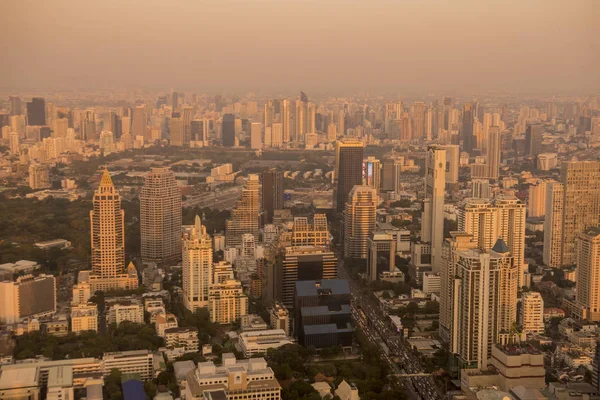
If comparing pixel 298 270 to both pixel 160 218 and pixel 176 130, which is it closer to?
pixel 160 218

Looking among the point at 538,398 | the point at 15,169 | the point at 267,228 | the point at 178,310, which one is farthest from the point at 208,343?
the point at 15,169

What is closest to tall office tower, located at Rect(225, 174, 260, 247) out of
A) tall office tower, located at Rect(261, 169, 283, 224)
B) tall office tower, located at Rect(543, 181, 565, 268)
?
tall office tower, located at Rect(261, 169, 283, 224)

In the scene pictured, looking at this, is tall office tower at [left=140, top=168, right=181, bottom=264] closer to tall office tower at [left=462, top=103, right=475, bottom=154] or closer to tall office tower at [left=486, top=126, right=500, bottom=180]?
→ tall office tower at [left=462, top=103, right=475, bottom=154]

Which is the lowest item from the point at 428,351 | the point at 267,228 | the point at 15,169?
the point at 428,351

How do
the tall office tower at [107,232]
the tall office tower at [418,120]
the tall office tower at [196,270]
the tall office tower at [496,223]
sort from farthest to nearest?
the tall office tower at [418,120]
the tall office tower at [107,232]
the tall office tower at [496,223]
the tall office tower at [196,270]

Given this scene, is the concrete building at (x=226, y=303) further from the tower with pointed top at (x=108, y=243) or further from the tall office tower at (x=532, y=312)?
the tall office tower at (x=532, y=312)

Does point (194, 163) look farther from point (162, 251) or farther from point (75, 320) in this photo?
point (75, 320)

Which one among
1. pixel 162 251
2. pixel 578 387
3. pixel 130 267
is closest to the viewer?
pixel 578 387

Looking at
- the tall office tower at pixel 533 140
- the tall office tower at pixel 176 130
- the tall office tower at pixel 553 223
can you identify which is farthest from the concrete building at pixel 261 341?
the tall office tower at pixel 176 130
